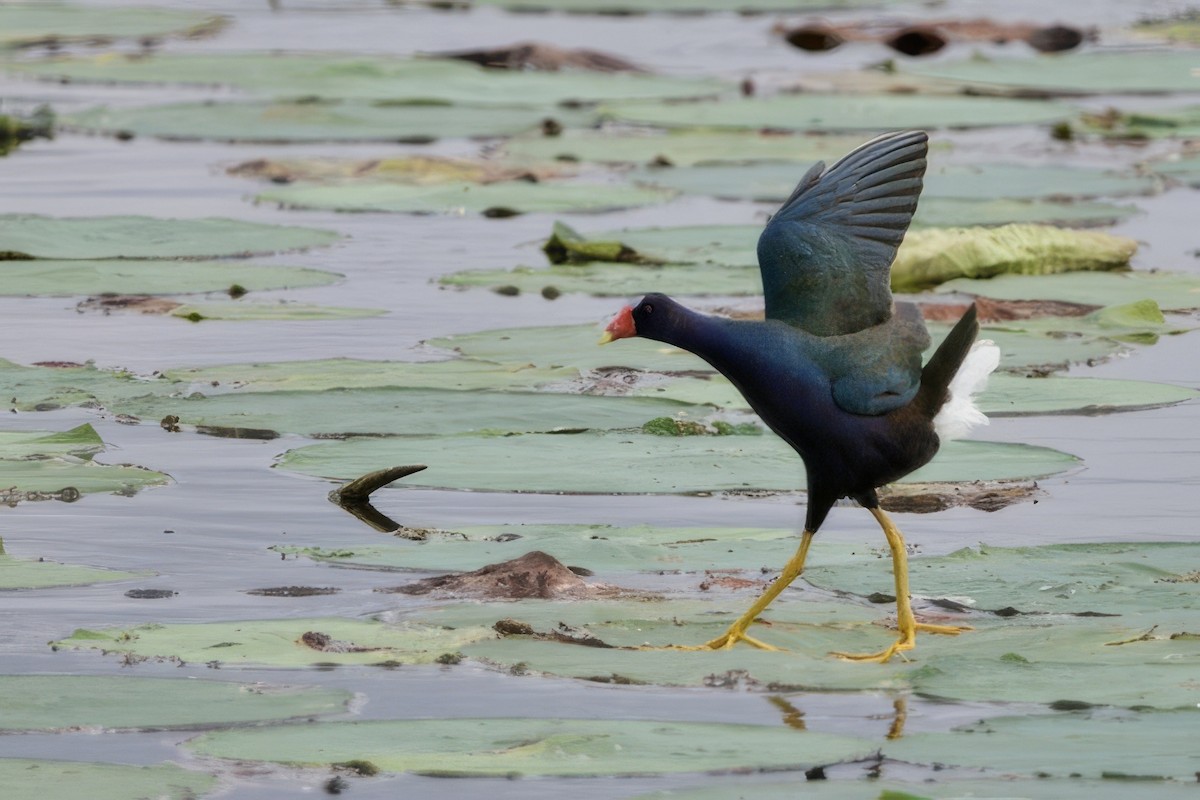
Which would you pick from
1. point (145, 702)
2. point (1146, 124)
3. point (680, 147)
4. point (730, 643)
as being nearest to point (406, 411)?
point (730, 643)

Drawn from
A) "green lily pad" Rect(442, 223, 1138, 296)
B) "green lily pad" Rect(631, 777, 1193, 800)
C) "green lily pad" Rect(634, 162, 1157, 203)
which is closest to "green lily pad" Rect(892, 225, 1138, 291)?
"green lily pad" Rect(442, 223, 1138, 296)

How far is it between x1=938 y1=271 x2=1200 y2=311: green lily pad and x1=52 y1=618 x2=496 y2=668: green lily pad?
199 inches

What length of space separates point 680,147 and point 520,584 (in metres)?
9.13

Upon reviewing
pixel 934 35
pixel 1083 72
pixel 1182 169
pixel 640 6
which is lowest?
pixel 640 6

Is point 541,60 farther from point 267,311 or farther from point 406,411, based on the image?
point 406,411

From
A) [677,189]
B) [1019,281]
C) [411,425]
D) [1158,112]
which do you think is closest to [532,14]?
[1158,112]

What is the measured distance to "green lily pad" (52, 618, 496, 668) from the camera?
4.90 meters

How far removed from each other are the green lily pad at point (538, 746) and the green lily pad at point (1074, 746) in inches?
5.8

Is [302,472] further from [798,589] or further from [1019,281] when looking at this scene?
[1019,281]

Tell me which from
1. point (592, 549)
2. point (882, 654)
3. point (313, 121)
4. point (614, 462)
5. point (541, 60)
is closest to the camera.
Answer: point (882, 654)

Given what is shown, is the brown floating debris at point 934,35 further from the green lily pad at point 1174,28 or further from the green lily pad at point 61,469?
the green lily pad at point 61,469

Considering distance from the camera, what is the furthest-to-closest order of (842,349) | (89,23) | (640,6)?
1. (640,6)
2. (89,23)
3. (842,349)

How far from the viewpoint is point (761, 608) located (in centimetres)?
521

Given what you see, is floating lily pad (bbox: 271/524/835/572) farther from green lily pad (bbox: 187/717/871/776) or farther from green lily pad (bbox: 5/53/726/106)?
green lily pad (bbox: 5/53/726/106)
